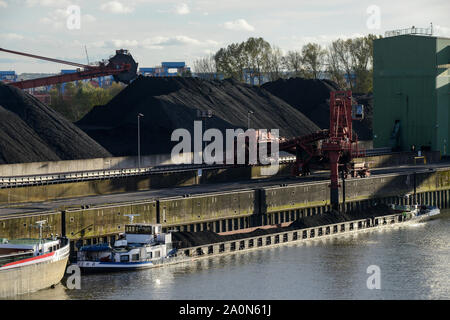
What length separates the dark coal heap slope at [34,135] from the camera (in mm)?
110812

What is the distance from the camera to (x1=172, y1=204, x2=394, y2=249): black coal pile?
260ft

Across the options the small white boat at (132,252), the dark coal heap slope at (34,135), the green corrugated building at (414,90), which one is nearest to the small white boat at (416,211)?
the green corrugated building at (414,90)

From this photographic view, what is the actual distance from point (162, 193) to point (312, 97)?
90285 millimetres

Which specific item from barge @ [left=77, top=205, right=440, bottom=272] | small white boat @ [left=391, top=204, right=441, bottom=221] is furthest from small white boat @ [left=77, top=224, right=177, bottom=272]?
small white boat @ [left=391, top=204, right=441, bottom=221]

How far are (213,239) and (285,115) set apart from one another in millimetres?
78516

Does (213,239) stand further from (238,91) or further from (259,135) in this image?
(238,91)

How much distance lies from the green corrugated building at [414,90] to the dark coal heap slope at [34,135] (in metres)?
44.2

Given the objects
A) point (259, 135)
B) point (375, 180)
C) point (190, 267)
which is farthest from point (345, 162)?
point (190, 267)

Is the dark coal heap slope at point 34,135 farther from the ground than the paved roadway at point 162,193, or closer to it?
farther from the ground

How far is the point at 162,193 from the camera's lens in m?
93.7

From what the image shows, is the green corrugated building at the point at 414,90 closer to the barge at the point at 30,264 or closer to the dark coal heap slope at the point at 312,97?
the dark coal heap slope at the point at 312,97
